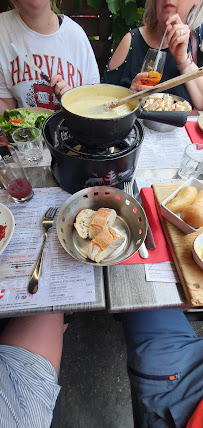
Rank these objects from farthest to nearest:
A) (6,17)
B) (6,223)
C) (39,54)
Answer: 1. (39,54)
2. (6,17)
3. (6,223)

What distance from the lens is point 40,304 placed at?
2.47ft

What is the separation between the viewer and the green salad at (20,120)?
1.33 metres

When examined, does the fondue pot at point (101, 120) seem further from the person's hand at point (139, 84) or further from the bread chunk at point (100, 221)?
the person's hand at point (139, 84)

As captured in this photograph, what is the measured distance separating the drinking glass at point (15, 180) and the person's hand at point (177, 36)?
3.96ft

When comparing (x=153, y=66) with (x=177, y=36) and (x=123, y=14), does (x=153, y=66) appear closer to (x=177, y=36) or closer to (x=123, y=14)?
(x=177, y=36)

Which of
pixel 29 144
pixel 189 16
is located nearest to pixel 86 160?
pixel 29 144

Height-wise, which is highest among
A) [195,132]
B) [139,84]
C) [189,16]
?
[189,16]

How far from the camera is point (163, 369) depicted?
927mm

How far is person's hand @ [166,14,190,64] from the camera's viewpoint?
1.39 m

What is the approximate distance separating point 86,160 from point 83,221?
0.23 meters

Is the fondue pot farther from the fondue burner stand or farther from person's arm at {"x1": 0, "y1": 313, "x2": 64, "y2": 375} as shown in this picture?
person's arm at {"x1": 0, "y1": 313, "x2": 64, "y2": 375}

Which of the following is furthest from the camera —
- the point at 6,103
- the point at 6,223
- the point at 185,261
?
the point at 6,103

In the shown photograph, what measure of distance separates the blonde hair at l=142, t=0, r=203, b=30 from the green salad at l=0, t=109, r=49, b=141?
120 cm

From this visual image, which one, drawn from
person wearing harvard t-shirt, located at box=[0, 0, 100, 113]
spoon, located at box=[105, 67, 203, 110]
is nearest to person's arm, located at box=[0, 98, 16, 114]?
person wearing harvard t-shirt, located at box=[0, 0, 100, 113]
